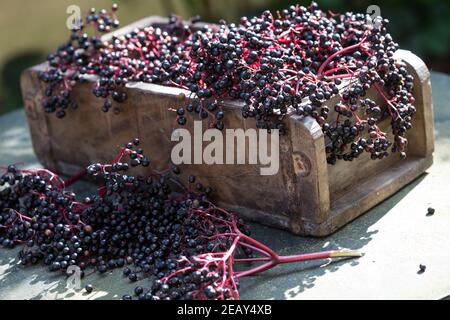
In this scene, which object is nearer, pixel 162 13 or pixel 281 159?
pixel 281 159

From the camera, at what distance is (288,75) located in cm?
256

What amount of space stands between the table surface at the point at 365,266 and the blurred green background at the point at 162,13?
2257 mm

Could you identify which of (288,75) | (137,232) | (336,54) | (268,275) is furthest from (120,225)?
(336,54)

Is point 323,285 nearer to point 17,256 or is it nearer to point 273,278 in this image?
point 273,278

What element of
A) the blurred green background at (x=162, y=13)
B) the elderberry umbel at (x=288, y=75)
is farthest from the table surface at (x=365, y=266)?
the blurred green background at (x=162, y=13)

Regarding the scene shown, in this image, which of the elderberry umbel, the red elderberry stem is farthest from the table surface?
the red elderberry stem

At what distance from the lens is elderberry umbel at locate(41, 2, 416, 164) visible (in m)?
2.51

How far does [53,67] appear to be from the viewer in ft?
10.1

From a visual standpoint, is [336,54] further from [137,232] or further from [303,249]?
[137,232]

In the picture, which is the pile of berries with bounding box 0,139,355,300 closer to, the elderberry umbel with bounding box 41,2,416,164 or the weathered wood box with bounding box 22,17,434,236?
the weathered wood box with bounding box 22,17,434,236

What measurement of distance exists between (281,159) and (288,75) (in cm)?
24

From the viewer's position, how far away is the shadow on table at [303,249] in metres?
2.36

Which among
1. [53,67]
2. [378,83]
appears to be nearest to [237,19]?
[53,67]
